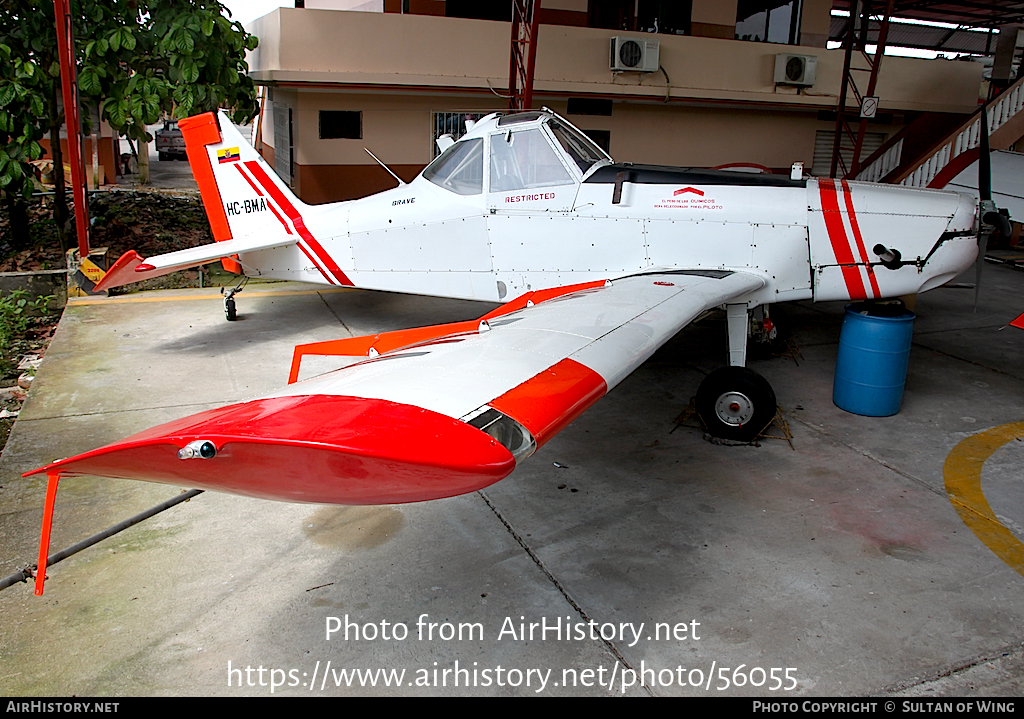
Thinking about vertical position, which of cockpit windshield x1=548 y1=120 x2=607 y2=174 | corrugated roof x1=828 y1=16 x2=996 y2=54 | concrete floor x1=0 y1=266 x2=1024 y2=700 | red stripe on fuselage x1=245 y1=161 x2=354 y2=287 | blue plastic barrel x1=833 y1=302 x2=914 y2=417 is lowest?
concrete floor x1=0 y1=266 x2=1024 y2=700

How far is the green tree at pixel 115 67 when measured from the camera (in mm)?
9672

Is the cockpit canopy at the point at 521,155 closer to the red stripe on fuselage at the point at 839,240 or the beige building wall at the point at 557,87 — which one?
the red stripe on fuselage at the point at 839,240

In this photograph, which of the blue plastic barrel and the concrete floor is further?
the blue plastic barrel

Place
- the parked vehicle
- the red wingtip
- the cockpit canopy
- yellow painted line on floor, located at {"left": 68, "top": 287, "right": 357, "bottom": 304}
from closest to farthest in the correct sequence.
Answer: the red wingtip
the cockpit canopy
yellow painted line on floor, located at {"left": 68, "top": 287, "right": 357, "bottom": 304}
the parked vehicle

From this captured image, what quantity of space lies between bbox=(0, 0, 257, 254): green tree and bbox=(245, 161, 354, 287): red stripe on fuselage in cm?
354

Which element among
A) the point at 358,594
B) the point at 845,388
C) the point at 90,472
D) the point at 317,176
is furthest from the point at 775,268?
the point at 317,176

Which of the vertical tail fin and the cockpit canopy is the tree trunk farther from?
the cockpit canopy

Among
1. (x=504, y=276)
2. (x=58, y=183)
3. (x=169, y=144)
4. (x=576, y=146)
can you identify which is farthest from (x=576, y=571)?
(x=169, y=144)

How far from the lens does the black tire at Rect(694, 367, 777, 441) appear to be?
17.4 ft

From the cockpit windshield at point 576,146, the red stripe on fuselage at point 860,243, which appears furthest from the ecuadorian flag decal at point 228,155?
the red stripe on fuselage at point 860,243

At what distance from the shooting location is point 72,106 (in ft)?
29.7

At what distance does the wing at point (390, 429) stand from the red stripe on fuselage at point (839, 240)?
117 inches

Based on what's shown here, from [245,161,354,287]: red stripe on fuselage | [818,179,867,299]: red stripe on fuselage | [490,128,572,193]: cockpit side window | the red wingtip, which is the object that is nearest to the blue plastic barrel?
[818,179,867,299]: red stripe on fuselage

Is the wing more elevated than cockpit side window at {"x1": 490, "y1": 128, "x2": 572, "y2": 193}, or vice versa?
cockpit side window at {"x1": 490, "y1": 128, "x2": 572, "y2": 193}
